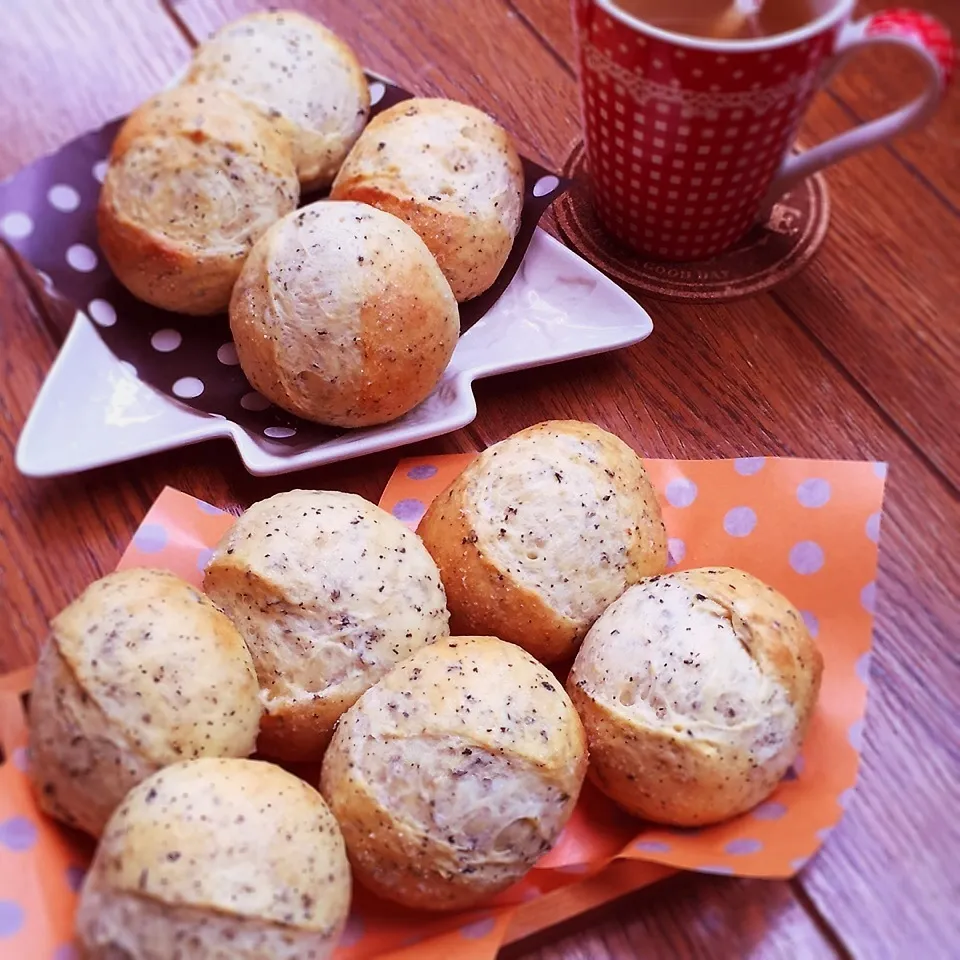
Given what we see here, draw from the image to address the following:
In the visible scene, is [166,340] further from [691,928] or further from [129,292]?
[691,928]

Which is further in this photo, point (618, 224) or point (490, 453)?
point (618, 224)

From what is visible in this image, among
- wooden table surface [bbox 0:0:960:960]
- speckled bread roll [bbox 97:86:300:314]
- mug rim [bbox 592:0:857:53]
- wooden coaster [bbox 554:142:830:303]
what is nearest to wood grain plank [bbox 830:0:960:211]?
wooden table surface [bbox 0:0:960:960]

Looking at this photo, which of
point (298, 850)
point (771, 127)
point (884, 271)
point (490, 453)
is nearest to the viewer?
point (298, 850)

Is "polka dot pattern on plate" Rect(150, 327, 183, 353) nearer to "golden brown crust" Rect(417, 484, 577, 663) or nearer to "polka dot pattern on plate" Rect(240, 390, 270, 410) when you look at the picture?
"polka dot pattern on plate" Rect(240, 390, 270, 410)

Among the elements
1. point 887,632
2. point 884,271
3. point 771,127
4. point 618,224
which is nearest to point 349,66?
point 618,224

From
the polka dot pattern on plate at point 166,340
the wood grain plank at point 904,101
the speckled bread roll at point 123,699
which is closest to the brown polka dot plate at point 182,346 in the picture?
the polka dot pattern on plate at point 166,340

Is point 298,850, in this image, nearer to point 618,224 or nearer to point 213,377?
point 213,377
